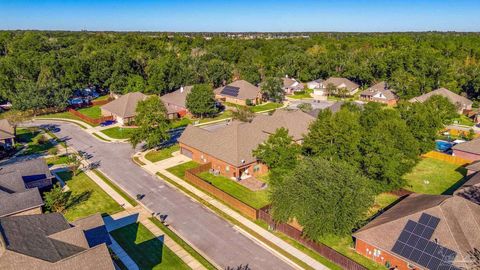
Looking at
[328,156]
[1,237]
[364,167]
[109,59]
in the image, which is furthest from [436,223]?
[109,59]

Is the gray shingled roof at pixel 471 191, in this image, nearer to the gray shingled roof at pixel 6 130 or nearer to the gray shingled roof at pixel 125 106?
the gray shingled roof at pixel 125 106

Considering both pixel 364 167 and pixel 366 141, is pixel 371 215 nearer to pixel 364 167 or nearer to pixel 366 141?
pixel 364 167

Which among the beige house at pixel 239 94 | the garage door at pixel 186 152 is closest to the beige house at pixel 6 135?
the garage door at pixel 186 152

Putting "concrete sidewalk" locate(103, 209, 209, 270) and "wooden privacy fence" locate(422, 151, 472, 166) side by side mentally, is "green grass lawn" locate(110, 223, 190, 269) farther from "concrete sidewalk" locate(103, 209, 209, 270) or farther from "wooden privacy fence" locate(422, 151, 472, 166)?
"wooden privacy fence" locate(422, 151, 472, 166)

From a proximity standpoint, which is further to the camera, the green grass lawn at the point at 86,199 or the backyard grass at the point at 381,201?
the backyard grass at the point at 381,201

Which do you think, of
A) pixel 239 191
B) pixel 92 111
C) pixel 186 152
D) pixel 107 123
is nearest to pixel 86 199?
pixel 186 152

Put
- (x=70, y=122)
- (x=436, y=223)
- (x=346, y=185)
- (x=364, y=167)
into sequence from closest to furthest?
(x=436, y=223) → (x=346, y=185) → (x=364, y=167) → (x=70, y=122)

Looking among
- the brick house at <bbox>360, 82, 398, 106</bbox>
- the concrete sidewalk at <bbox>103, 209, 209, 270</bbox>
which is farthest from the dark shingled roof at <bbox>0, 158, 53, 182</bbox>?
the brick house at <bbox>360, 82, 398, 106</bbox>
